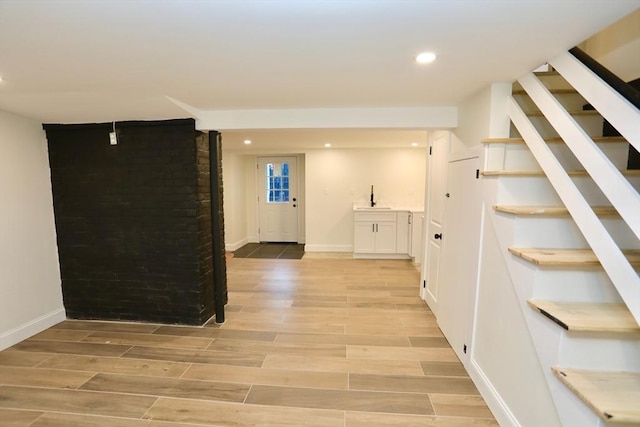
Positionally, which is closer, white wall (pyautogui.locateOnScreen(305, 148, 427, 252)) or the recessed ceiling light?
the recessed ceiling light

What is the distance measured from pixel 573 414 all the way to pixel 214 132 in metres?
3.14

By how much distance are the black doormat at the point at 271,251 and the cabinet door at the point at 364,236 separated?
1.16 meters

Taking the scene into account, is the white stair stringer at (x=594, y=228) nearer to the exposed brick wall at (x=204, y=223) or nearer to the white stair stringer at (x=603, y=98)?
the white stair stringer at (x=603, y=98)

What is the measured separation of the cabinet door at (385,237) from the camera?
5.47 m

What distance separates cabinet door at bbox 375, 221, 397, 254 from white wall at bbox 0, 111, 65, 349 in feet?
14.9

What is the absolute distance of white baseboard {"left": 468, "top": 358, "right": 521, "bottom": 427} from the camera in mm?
1700

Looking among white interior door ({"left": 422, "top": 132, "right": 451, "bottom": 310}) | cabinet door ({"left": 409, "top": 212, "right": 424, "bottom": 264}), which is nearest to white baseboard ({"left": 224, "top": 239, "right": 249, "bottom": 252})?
cabinet door ({"left": 409, "top": 212, "right": 424, "bottom": 264})

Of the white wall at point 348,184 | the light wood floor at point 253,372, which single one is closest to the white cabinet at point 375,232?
the white wall at point 348,184

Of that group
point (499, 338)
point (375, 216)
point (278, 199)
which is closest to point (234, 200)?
point (278, 199)

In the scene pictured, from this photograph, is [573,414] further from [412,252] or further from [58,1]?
[412,252]

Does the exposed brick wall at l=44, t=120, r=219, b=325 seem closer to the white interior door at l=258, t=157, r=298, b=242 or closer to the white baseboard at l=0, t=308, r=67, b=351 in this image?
the white baseboard at l=0, t=308, r=67, b=351

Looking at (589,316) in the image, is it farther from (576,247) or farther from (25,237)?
(25,237)

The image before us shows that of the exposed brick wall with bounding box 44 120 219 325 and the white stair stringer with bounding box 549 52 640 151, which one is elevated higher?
the white stair stringer with bounding box 549 52 640 151

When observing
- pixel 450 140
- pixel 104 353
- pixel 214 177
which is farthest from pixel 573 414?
pixel 104 353
